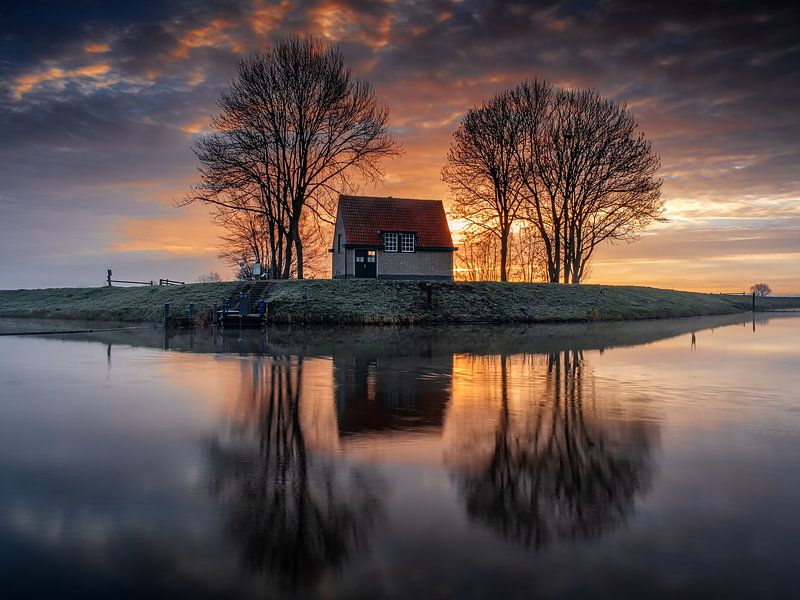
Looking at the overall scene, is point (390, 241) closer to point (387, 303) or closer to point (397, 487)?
point (387, 303)

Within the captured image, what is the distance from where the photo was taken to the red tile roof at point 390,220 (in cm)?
4841

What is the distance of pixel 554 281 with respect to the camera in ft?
176

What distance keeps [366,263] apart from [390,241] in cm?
251

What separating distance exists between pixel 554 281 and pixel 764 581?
164 ft

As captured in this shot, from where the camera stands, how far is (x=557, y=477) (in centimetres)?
725

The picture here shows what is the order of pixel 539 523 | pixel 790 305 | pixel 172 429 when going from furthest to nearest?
→ 1. pixel 790 305
2. pixel 172 429
3. pixel 539 523

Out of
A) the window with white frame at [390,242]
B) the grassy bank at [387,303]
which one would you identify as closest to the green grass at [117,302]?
the grassy bank at [387,303]

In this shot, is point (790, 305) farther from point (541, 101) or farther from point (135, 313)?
point (135, 313)

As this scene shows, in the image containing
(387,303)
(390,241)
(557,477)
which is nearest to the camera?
(557,477)

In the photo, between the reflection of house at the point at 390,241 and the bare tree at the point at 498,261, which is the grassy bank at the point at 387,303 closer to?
the reflection of house at the point at 390,241

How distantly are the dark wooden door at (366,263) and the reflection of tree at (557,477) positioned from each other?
37568 millimetres

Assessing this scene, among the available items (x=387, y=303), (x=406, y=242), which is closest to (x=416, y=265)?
(x=406, y=242)

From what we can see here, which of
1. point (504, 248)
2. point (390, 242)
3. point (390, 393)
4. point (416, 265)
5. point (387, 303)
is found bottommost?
point (390, 393)

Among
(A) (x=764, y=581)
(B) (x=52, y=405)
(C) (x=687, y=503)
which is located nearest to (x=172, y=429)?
(B) (x=52, y=405)
